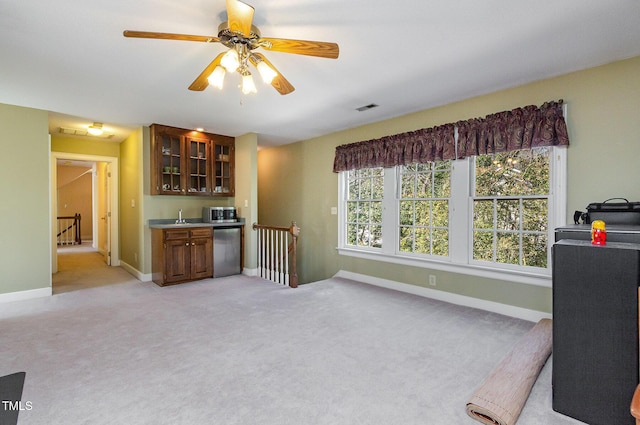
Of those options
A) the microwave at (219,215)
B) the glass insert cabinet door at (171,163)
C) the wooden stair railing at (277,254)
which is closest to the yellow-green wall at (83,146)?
the glass insert cabinet door at (171,163)

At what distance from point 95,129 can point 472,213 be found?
572cm

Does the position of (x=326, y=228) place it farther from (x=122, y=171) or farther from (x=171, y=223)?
(x=122, y=171)

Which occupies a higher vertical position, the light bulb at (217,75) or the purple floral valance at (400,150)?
the light bulb at (217,75)

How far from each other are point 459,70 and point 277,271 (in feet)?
12.2

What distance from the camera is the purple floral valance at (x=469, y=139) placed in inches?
122

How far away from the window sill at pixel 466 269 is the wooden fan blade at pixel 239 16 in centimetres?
341

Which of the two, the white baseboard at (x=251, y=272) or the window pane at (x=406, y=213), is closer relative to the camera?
the window pane at (x=406, y=213)

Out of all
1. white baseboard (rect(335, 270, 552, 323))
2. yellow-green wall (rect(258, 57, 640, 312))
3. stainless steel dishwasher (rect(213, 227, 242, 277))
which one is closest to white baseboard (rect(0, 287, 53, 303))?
stainless steel dishwasher (rect(213, 227, 242, 277))

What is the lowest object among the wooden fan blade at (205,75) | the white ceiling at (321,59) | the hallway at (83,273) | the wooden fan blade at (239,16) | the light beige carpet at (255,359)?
the light beige carpet at (255,359)

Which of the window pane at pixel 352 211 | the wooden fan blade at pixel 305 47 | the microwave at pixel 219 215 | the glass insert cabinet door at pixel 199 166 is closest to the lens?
the wooden fan blade at pixel 305 47

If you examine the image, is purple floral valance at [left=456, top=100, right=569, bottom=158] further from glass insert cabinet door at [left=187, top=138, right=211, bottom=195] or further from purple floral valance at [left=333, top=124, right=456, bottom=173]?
glass insert cabinet door at [left=187, top=138, right=211, bottom=195]

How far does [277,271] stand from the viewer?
5.08 meters

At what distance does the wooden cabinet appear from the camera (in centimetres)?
472

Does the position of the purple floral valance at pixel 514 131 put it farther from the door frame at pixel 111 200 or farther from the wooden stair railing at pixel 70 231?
the wooden stair railing at pixel 70 231
